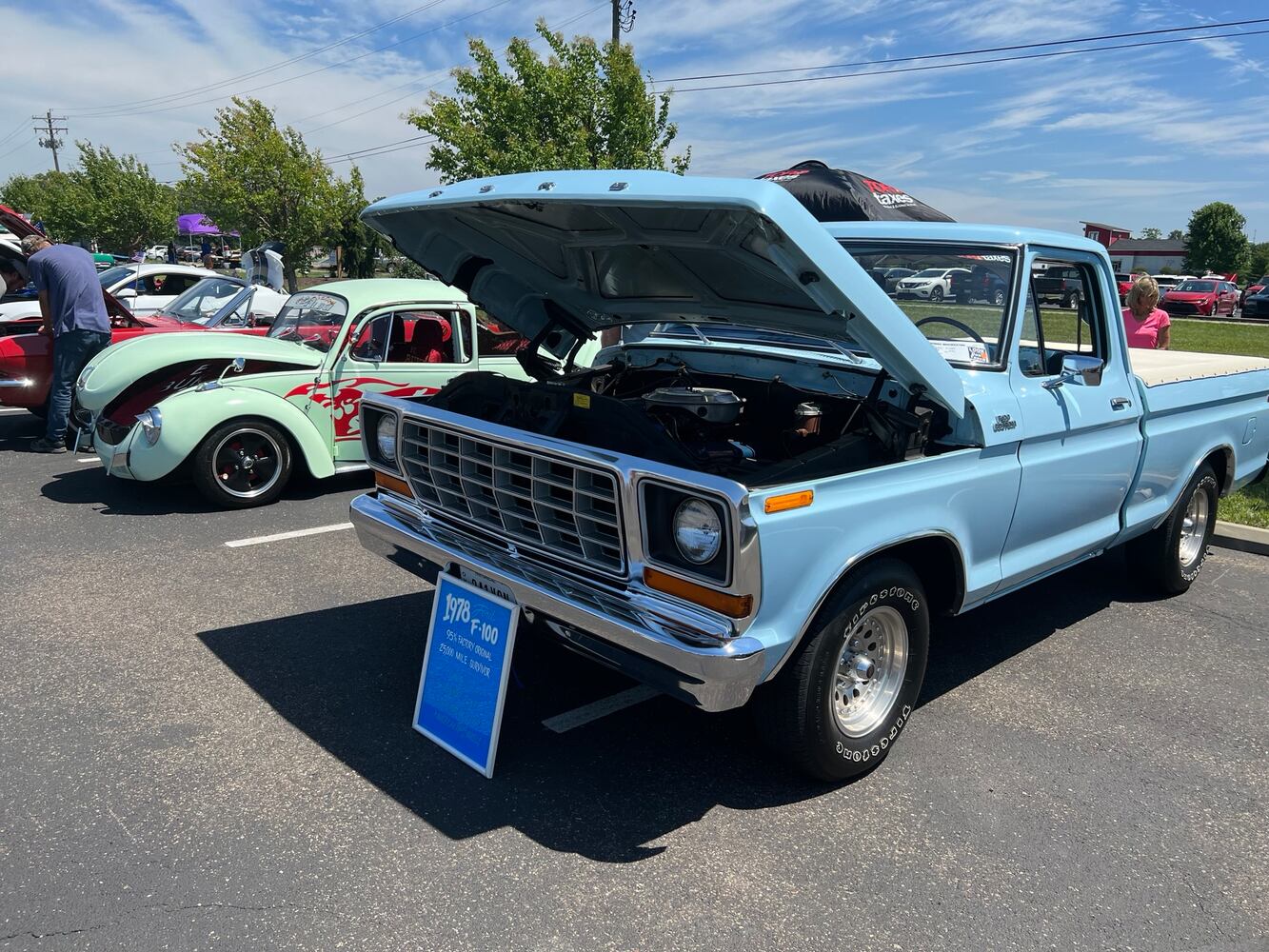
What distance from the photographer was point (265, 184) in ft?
78.8

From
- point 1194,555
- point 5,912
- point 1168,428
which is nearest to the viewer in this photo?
point 5,912

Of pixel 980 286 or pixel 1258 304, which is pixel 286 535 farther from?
pixel 1258 304

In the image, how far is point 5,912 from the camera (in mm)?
2498

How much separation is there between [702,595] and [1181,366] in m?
4.18

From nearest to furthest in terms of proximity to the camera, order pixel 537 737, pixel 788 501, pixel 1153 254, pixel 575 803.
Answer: pixel 788 501, pixel 575 803, pixel 537 737, pixel 1153 254

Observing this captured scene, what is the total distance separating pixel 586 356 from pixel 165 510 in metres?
3.47

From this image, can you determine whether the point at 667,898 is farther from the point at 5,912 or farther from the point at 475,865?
the point at 5,912

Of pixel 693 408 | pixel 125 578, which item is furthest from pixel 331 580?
pixel 693 408

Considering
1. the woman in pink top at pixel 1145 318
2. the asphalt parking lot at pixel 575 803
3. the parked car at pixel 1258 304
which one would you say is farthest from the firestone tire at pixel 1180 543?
the parked car at pixel 1258 304

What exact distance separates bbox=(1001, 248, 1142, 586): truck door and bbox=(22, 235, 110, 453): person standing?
7.73 metres

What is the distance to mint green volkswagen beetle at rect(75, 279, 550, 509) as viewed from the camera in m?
6.43

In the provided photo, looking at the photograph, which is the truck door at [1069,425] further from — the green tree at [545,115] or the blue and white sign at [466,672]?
the green tree at [545,115]

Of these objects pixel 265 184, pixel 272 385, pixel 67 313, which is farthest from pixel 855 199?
pixel 265 184

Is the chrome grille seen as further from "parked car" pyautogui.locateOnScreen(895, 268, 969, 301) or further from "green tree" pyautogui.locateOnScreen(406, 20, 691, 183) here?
"green tree" pyautogui.locateOnScreen(406, 20, 691, 183)
